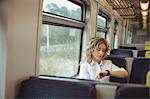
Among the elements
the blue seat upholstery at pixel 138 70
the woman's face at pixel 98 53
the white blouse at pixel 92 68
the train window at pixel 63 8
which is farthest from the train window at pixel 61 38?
the blue seat upholstery at pixel 138 70

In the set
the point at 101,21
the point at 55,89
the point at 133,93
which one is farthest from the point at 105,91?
the point at 101,21

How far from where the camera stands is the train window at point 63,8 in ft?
7.37

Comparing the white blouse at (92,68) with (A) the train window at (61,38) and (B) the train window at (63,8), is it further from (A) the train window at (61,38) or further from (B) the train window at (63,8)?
(B) the train window at (63,8)

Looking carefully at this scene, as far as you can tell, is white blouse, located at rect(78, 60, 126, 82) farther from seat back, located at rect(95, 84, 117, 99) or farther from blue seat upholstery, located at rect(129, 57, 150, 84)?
seat back, located at rect(95, 84, 117, 99)

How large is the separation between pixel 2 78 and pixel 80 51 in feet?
6.78

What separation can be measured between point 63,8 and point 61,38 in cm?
34

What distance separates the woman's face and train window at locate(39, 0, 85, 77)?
487 millimetres

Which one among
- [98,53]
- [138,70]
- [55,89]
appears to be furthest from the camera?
[138,70]

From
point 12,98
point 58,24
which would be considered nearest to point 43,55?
point 58,24

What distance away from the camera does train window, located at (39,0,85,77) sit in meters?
2.23

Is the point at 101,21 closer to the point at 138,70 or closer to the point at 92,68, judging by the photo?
the point at 138,70

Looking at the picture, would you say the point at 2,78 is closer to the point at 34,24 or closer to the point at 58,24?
the point at 34,24

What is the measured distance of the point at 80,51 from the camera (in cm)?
337

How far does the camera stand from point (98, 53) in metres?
2.09
